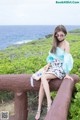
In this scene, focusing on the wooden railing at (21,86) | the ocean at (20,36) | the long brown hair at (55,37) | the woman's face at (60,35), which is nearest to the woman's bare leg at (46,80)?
the wooden railing at (21,86)

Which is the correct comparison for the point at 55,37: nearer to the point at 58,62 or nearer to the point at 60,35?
the point at 60,35

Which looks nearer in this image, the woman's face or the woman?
the woman

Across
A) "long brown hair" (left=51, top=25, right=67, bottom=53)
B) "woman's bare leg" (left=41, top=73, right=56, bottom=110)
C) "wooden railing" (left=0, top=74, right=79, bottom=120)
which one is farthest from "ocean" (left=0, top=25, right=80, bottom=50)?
"woman's bare leg" (left=41, top=73, right=56, bottom=110)

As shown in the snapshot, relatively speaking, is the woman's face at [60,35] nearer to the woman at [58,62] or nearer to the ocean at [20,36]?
the woman at [58,62]

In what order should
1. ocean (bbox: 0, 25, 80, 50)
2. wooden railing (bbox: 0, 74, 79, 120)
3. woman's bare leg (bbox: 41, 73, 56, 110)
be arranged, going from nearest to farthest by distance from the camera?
woman's bare leg (bbox: 41, 73, 56, 110)
wooden railing (bbox: 0, 74, 79, 120)
ocean (bbox: 0, 25, 80, 50)

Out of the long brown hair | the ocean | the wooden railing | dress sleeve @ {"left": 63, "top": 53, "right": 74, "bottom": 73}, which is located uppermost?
the long brown hair

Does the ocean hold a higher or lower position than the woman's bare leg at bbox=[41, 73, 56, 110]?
lower

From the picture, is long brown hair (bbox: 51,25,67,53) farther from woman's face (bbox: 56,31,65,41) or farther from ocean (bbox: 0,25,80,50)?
ocean (bbox: 0,25,80,50)

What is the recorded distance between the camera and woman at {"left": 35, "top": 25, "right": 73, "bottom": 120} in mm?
4324

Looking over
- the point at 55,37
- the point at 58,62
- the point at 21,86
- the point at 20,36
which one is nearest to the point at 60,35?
the point at 55,37

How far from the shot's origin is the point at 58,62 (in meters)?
4.50

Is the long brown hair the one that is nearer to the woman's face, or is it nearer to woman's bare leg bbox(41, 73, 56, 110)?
the woman's face

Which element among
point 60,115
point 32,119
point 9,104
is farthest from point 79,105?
point 9,104

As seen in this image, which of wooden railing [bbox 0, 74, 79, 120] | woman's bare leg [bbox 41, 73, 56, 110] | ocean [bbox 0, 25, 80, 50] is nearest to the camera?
woman's bare leg [bbox 41, 73, 56, 110]
